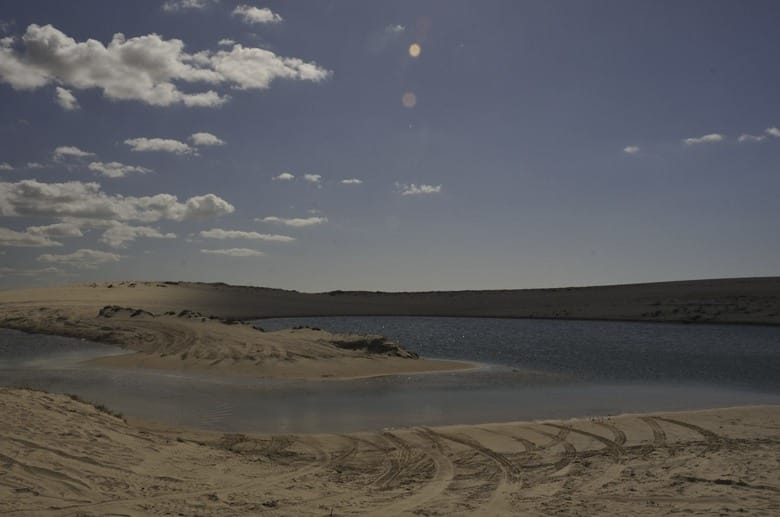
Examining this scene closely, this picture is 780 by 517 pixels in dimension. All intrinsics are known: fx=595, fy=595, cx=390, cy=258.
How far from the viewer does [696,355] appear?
2838 centimetres

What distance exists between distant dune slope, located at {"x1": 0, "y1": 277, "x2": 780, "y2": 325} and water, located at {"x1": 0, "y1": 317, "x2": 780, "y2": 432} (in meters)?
22.7

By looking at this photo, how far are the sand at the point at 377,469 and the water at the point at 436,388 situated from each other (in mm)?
2077

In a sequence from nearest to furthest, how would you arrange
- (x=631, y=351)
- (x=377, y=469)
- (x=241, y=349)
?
(x=377, y=469) → (x=241, y=349) → (x=631, y=351)

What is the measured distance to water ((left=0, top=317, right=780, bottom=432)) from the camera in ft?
44.8

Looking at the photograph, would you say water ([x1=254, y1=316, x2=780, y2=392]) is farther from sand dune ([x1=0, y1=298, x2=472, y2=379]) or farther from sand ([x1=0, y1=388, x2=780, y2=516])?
sand ([x1=0, y1=388, x2=780, y2=516])

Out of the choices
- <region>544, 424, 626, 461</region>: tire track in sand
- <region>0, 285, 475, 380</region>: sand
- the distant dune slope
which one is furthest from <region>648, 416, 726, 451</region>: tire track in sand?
the distant dune slope

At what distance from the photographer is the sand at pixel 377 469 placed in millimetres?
6879

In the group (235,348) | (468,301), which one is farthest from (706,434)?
(468,301)

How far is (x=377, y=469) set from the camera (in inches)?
358

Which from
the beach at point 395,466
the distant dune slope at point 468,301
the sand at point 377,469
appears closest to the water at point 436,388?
the beach at point 395,466

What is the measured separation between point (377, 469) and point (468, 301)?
73655mm

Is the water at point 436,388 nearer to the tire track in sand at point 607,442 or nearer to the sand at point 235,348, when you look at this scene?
the sand at point 235,348

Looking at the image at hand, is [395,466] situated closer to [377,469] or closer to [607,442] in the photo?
[377,469]

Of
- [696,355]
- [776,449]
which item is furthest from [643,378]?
[776,449]
